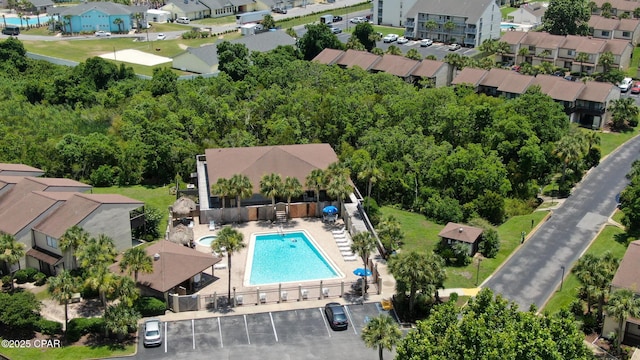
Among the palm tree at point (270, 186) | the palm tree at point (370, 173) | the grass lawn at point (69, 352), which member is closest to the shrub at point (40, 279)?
the grass lawn at point (69, 352)

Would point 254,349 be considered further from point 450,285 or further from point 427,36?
point 427,36

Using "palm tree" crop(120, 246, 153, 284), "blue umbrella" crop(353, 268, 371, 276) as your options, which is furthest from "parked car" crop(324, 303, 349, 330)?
"palm tree" crop(120, 246, 153, 284)

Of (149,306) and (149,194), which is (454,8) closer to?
(149,194)

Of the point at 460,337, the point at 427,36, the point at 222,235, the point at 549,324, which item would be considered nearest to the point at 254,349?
the point at 222,235

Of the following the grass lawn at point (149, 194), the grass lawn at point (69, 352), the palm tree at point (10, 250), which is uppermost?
the palm tree at point (10, 250)

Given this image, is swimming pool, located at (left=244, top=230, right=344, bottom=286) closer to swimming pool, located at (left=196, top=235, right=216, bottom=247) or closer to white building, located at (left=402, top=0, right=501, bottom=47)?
swimming pool, located at (left=196, top=235, right=216, bottom=247)

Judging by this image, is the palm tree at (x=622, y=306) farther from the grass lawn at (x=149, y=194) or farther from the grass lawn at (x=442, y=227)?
the grass lawn at (x=149, y=194)
